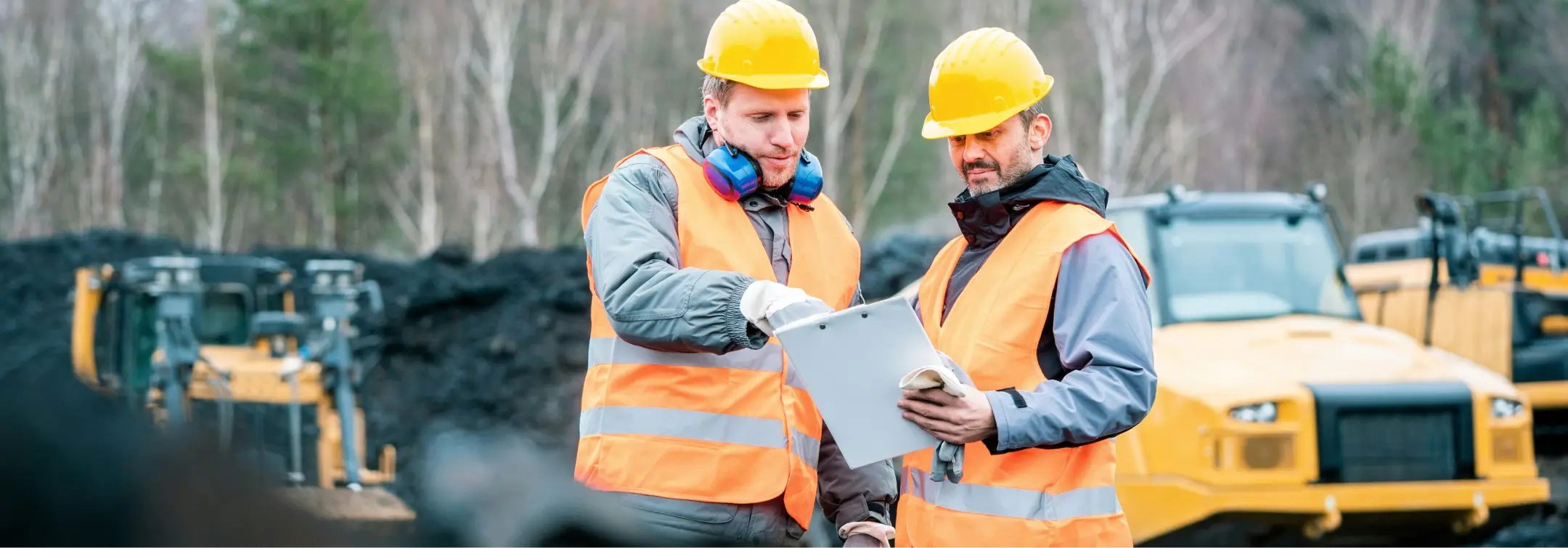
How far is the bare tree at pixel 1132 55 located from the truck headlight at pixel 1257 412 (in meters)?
20.6

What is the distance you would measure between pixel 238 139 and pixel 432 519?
33.4 meters

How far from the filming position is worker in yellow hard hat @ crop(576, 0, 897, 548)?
2.58m

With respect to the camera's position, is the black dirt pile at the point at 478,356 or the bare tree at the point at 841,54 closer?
the black dirt pile at the point at 478,356

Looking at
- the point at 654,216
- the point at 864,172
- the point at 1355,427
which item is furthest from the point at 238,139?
the point at 654,216

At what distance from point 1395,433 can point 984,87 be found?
185 inches

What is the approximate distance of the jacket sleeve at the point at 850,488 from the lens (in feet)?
10.2

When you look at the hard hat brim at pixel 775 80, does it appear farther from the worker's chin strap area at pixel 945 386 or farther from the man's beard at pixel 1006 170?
the worker's chin strap area at pixel 945 386

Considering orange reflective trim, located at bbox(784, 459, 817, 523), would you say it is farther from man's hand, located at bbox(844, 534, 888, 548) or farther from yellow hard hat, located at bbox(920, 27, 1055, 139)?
yellow hard hat, located at bbox(920, 27, 1055, 139)

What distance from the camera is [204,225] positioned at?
102 ft

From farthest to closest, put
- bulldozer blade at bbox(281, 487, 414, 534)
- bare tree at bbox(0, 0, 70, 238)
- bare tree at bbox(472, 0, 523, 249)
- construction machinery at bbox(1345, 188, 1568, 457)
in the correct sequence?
bare tree at bbox(0, 0, 70, 238)
bare tree at bbox(472, 0, 523, 249)
construction machinery at bbox(1345, 188, 1568, 457)
bulldozer blade at bbox(281, 487, 414, 534)

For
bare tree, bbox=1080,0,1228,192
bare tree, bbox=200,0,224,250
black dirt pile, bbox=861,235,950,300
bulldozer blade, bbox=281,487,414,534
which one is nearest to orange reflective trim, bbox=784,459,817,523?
bulldozer blade, bbox=281,487,414,534

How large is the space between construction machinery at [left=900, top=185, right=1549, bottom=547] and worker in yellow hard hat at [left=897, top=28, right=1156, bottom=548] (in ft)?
12.6

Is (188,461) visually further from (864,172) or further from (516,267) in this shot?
(864,172)

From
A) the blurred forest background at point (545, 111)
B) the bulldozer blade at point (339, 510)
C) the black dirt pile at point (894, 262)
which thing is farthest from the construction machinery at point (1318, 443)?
the blurred forest background at point (545, 111)
